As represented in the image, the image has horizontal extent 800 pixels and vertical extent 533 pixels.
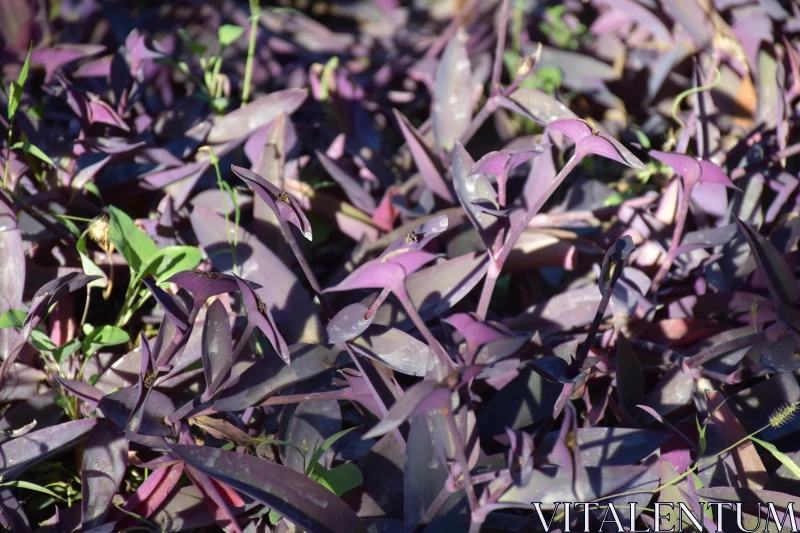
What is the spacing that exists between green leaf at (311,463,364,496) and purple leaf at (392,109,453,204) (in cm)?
42

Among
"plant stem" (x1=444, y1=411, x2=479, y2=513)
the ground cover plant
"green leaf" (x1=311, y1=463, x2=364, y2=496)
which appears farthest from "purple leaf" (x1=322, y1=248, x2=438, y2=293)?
"green leaf" (x1=311, y1=463, x2=364, y2=496)

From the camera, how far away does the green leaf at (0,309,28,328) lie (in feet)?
2.47

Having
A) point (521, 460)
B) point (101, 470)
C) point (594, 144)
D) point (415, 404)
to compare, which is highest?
point (594, 144)

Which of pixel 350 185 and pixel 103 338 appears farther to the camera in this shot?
pixel 350 185

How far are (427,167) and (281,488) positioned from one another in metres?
0.51

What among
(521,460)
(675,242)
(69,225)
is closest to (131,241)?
(69,225)

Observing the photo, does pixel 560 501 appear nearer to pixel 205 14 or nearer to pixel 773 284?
pixel 773 284

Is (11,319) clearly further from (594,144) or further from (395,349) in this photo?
(594,144)

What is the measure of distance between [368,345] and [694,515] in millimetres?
369

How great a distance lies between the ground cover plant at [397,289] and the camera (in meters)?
0.66

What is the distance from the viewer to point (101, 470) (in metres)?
0.73

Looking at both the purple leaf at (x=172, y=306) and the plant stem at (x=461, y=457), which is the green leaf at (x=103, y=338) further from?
the plant stem at (x=461, y=457)

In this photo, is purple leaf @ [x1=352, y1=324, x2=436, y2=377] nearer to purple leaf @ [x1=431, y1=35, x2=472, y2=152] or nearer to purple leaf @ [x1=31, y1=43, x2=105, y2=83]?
purple leaf @ [x1=431, y1=35, x2=472, y2=152]

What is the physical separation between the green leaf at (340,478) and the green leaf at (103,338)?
0.29 m
